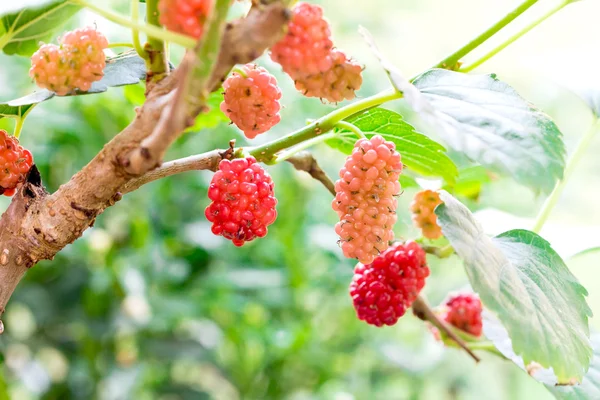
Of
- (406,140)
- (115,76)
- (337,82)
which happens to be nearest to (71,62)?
(115,76)

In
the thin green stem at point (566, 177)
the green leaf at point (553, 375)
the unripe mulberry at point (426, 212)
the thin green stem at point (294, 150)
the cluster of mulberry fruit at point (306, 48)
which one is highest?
the cluster of mulberry fruit at point (306, 48)

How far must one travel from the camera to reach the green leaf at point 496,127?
13.1 inches

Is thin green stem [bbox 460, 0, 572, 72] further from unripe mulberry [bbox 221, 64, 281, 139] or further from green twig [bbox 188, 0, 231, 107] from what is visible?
green twig [bbox 188, 0, 231, 107]

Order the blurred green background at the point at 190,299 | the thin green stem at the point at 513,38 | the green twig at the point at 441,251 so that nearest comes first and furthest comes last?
the thin green stem at the point at 513,38, the green twig at the point at 441,251, the blurred green background at the point at 190,299

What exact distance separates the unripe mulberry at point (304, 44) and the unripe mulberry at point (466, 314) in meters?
0.47

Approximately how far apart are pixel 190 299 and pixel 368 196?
35.6 inches

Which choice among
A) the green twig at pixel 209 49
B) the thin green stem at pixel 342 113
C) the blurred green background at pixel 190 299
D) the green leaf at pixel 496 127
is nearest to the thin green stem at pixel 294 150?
the thin green stem at pixel 342 113

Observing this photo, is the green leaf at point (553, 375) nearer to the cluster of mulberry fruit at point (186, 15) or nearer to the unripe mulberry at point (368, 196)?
the unripe mulberry at point (368, 196)

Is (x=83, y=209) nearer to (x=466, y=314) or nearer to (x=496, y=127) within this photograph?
(x=496, y=127)

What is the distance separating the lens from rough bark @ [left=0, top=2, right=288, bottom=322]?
27 cm

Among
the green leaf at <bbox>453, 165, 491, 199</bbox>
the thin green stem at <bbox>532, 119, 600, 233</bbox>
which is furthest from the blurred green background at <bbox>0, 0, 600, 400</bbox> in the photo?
the thin green stem at <bbox>532, 119, 600, 233</bbox>

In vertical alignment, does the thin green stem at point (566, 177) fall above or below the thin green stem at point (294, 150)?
below

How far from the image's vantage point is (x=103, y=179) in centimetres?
37

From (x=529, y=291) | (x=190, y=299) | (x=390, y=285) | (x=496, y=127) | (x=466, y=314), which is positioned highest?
(x=496, y=127)
